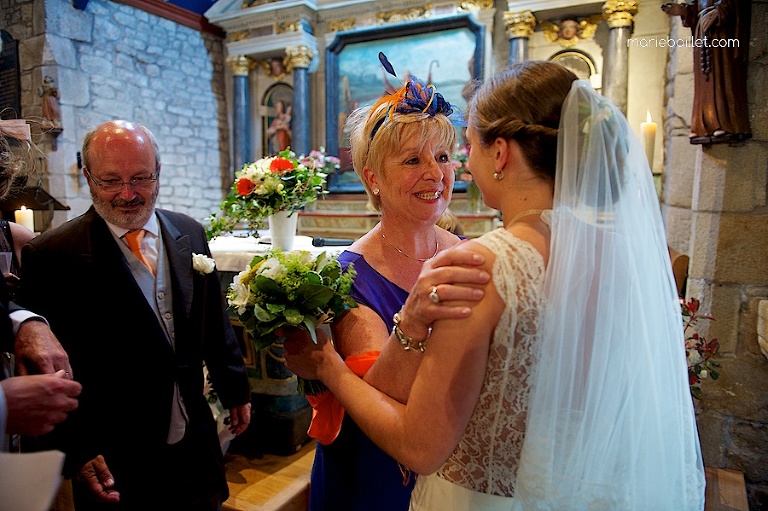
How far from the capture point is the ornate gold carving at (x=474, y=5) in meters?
7.25

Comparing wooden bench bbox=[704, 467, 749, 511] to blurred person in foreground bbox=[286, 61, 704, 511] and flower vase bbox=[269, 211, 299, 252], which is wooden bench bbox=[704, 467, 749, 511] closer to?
blurred person in foreground bbox=[286, 61, 704, 511]

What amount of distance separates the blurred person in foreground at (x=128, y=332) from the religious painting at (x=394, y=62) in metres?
5.28

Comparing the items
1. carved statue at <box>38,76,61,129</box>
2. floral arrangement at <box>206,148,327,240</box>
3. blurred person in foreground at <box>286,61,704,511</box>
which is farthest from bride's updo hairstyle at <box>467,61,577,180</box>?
carved statue at <box>38,76,61,129</box>

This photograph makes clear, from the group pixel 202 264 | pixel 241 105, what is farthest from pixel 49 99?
pixel 202 264

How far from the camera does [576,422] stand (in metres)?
1.10

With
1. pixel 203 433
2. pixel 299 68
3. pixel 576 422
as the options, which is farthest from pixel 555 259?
pixel 299 68

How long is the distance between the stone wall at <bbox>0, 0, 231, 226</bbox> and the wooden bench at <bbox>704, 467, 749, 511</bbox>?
7382mm

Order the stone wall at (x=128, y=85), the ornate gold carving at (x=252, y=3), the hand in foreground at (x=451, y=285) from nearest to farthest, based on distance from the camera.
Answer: the hand in foreground at (x=451, y=285)
the stone wall at (x=128, y=85)
the ornate gold carving at (x=252, y=3)

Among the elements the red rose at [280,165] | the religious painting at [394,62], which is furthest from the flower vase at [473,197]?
the red rose at [280,165]

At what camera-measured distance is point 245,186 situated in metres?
3.10

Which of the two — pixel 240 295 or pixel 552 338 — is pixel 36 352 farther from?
pixel 552 338

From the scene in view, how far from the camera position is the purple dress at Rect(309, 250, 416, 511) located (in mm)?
1602

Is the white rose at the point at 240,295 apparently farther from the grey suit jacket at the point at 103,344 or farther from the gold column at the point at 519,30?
the gold column at the point at 519,30

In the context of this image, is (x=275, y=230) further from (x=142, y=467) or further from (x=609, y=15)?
(x=609, y=15)
